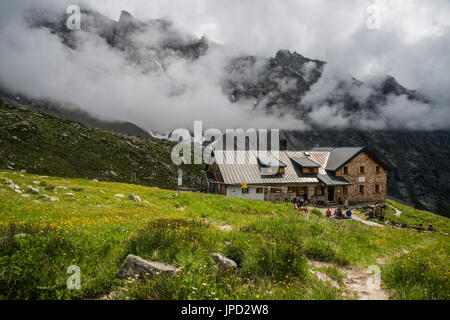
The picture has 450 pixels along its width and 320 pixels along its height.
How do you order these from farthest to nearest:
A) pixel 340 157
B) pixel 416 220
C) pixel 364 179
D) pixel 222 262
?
1. pixel 340 157
2. pixel 364 179
3. pixel 416 220
4. pixel 222 262

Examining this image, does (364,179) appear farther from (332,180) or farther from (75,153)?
(75,153)

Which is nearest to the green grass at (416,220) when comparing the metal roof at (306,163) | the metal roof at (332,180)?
the metal roof at (332,180)

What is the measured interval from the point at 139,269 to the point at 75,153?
94.7 m

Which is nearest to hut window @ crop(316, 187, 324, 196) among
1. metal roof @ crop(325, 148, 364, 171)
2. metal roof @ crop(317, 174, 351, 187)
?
metal roof @ crop(317, 174, 351, 187)

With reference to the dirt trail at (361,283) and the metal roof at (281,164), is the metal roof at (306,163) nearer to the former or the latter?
the metal roof at (281,164)

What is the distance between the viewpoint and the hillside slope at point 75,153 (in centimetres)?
6881

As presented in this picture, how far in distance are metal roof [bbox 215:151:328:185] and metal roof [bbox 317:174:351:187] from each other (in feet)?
4.01

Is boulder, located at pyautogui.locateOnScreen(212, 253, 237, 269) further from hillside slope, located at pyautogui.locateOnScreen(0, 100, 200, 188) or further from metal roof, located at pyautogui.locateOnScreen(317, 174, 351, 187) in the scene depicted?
hillside slope, located at pyautogui.locateOnScreen(0, 100, 200, 188)

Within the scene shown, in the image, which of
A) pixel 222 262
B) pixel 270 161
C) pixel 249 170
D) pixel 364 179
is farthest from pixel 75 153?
pixel 222 262

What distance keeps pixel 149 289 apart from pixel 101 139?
112 metres

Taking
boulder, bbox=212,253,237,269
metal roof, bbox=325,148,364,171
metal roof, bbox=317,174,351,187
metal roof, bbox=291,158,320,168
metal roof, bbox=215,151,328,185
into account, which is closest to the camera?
boulder, bbox=212,253,237,269

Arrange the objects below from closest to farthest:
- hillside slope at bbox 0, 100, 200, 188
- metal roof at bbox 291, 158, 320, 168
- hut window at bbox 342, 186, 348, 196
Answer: metal roof at bbox 291, 158, 320, 168, hut window at bbox 342, 186, 348, 196, hillside slope at bbox 0, 100, 200, 188

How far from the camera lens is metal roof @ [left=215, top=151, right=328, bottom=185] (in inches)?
1753

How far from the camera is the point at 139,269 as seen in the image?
215 inches
